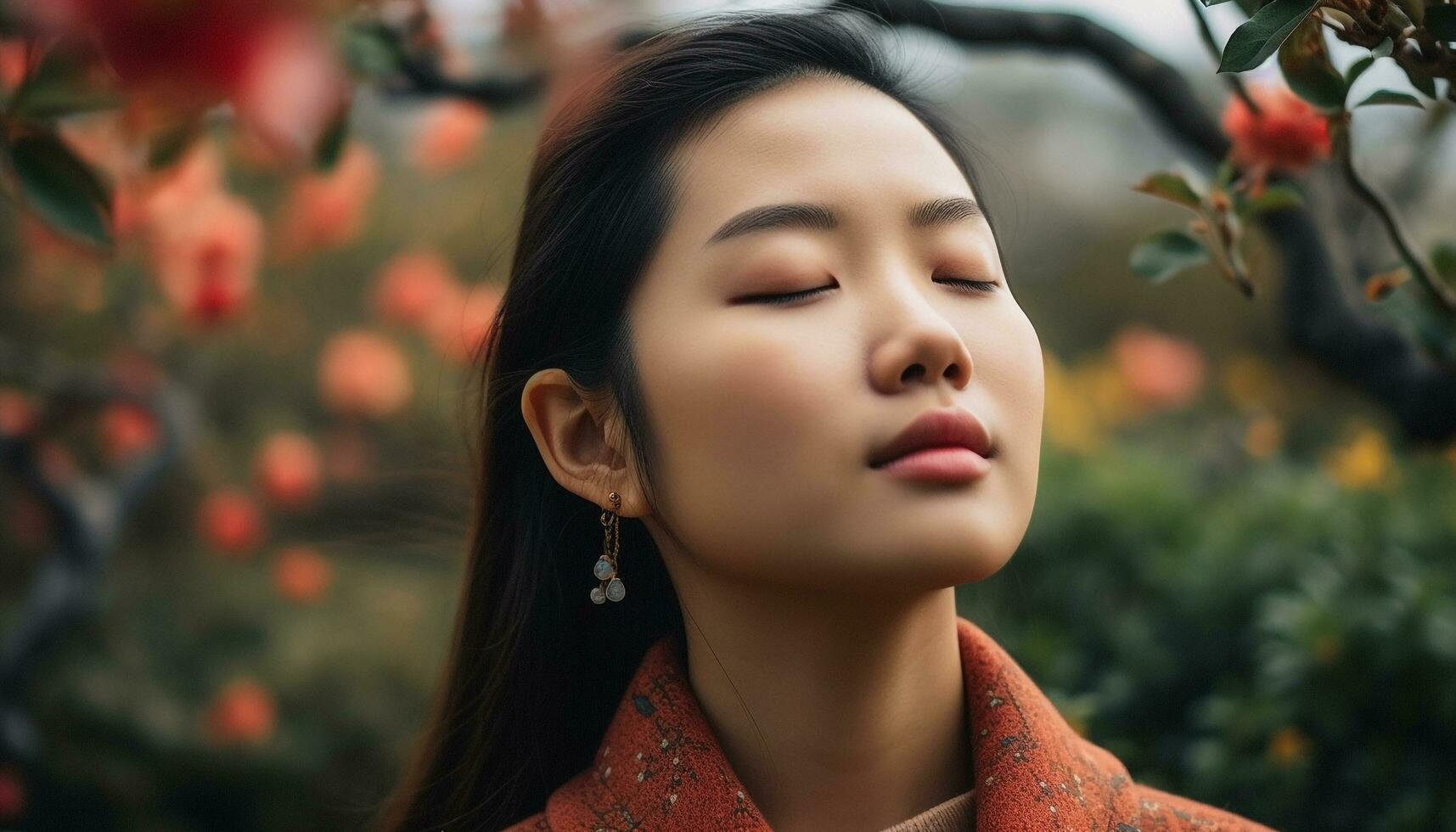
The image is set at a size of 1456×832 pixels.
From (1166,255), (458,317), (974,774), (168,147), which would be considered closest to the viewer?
(974,774)

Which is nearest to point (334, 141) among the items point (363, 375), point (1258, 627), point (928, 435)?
point (928, 435)

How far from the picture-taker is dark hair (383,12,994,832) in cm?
138

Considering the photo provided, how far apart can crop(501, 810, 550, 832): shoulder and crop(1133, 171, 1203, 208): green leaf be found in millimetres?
957

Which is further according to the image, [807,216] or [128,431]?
[128,431]

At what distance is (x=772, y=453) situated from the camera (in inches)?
45.8

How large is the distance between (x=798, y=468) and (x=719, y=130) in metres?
0.40

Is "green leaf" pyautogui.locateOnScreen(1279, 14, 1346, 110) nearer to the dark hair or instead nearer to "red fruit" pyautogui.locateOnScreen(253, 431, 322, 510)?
the dark hair

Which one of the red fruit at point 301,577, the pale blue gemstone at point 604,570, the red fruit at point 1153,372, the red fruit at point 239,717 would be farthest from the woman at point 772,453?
the red fruit at point 1153,372

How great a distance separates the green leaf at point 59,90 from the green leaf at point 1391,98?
3.59ft

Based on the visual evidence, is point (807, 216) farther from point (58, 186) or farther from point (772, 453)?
point (58, 186)

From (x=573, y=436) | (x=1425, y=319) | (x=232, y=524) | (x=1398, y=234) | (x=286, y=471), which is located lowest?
(x=232, y=524)

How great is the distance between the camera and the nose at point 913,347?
115 centimetres

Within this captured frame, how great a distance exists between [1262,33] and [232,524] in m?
3.47

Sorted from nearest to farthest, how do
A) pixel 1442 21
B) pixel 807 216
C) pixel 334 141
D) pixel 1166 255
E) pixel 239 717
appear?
1. pixel 1442 21
2. pixel 807 216
3. pixel 1166 255
4. pixel 334 141
5. pixel 239 717
